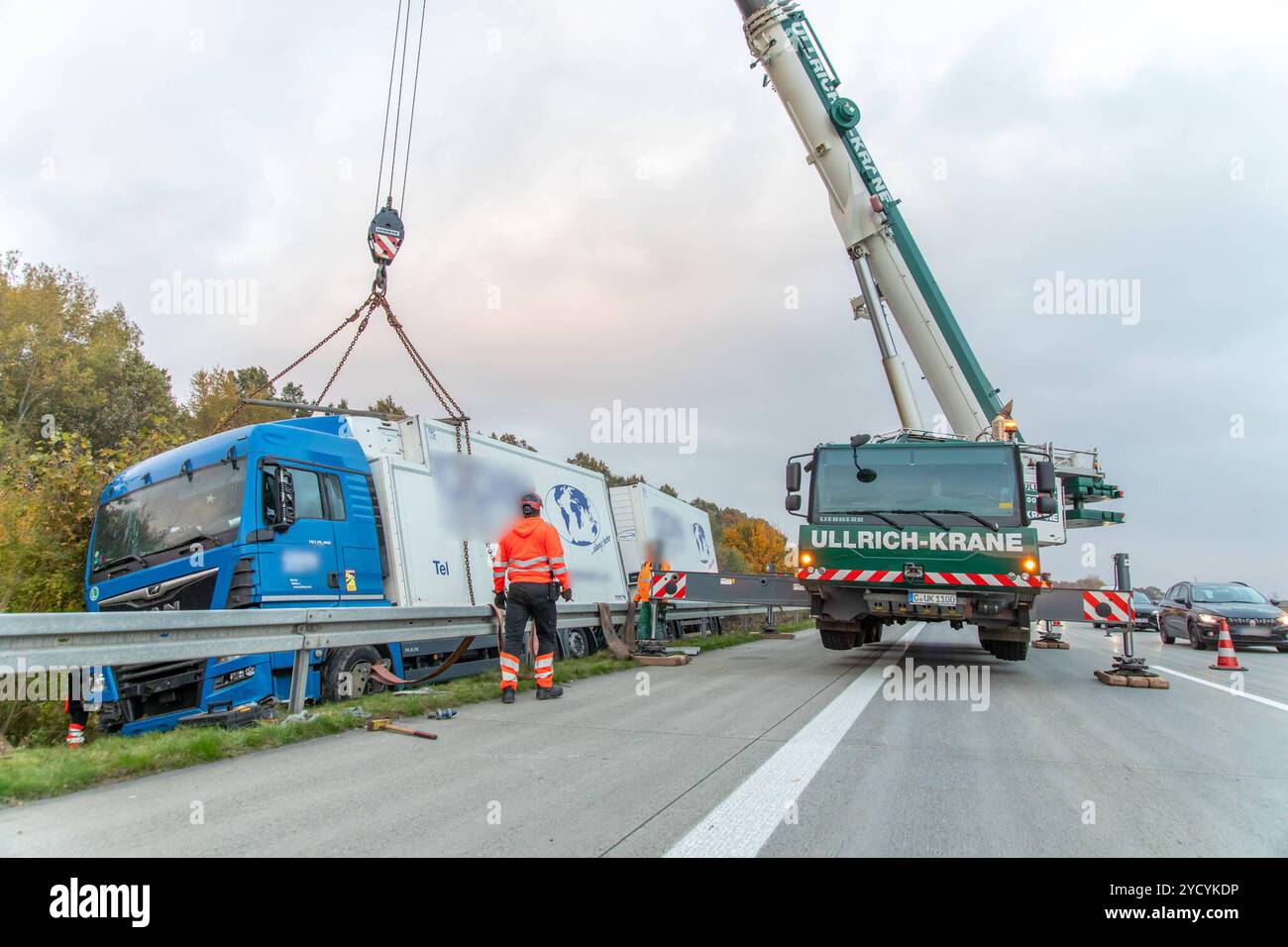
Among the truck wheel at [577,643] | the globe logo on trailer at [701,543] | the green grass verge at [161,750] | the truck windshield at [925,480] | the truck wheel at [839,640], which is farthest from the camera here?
the globe logo on trailer at [701,543]

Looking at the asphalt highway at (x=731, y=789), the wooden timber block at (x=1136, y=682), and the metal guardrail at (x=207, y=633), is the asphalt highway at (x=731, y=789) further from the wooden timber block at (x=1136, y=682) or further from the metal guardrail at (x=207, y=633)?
the wooden timber block at (x=1136, y=682)

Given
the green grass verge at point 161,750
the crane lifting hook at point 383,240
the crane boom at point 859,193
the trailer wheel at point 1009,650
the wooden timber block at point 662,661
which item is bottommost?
the wooden timber block at point 662,661

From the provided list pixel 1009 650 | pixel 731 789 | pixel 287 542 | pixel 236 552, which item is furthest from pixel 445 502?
pixel 1009 650

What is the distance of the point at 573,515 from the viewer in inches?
498

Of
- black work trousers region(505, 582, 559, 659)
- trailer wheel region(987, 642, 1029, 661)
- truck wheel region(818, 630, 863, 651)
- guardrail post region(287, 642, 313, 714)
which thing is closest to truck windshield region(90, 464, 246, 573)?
guardrail post region(287, 642, 313, 714)

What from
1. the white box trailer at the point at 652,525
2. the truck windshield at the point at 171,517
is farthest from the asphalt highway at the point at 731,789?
the white box trailer at the point at 652,525

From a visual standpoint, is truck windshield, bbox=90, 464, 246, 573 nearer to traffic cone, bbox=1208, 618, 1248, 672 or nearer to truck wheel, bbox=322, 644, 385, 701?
truck wheel, bbox=322, 644, 385, 701

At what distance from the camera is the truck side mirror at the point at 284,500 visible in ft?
23.2

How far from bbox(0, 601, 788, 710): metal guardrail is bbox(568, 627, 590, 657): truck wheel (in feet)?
11.0

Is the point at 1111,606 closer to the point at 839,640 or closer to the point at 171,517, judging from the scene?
the point at 839,640

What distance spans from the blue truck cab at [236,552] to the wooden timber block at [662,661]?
3173mm

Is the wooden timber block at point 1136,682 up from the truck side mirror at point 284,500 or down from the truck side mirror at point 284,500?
down
